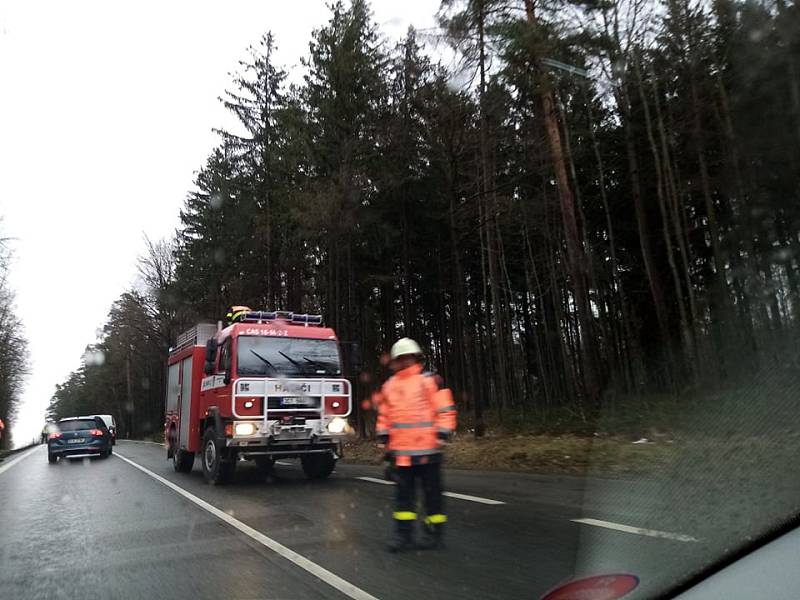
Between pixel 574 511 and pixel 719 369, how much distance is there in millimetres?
10517

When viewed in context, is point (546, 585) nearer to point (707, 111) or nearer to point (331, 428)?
point (331, 428)

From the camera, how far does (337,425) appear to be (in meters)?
11.4

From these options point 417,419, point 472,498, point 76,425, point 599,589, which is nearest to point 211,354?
point 472,498

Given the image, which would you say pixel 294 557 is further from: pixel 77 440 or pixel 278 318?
pixel 77 440

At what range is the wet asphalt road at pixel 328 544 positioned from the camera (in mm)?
4730


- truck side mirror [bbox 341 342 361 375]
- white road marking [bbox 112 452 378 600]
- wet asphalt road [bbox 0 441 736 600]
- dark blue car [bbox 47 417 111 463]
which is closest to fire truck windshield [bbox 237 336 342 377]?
truck side mirror [bbox 341 342 361 375]

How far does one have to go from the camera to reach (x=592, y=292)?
21.6 meters

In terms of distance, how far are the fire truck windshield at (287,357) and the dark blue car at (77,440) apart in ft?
49.0

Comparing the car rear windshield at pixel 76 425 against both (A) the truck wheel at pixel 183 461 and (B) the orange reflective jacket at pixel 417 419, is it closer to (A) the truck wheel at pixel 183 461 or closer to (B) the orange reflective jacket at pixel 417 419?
(A) the truck wheel at pixel 183 461

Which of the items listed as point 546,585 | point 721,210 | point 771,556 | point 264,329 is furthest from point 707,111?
point 771,556

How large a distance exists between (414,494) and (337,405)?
19.6 ft

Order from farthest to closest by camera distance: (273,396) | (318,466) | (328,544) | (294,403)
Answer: (318,466), (294,403), (273,396), (328,544)

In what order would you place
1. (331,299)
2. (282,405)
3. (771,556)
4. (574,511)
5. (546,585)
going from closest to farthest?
(771,556) < (546,585) < (574,511) < (282,405) < (331,299)

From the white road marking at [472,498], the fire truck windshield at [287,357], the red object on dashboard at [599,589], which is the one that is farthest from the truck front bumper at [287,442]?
the red object on dashboard at [599,589]
